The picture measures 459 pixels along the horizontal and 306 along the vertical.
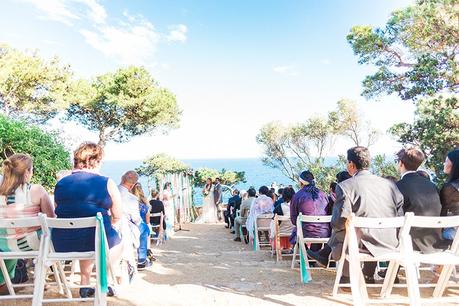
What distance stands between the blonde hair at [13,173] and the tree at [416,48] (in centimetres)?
852

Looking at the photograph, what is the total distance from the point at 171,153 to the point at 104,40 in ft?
30.8

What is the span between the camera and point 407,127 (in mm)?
10250

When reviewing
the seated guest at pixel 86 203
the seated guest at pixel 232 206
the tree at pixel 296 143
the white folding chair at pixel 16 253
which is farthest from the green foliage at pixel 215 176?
the white folding chair at pixel 16 253

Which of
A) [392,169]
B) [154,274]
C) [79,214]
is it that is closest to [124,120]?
[392,169]

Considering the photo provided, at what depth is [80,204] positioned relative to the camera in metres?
3.20

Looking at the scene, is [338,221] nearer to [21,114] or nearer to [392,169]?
[392,169]

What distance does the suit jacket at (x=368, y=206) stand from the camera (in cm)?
323

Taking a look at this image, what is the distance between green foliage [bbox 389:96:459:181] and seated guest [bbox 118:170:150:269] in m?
7.43

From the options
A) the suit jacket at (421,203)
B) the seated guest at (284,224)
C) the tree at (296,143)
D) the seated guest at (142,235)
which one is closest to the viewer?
the suit jacket at (421,203)

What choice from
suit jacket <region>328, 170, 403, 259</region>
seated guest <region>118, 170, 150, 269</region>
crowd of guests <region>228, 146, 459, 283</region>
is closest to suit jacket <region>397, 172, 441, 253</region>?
crowd of guests <region>228, 146, 459, 283</region>

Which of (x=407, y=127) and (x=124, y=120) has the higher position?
(x=124, y=120)

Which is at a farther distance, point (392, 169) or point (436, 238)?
point (392, 169)

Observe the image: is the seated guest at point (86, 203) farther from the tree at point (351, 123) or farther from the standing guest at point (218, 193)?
the tree at point (351, 123)

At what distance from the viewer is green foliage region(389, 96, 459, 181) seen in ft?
29.3
